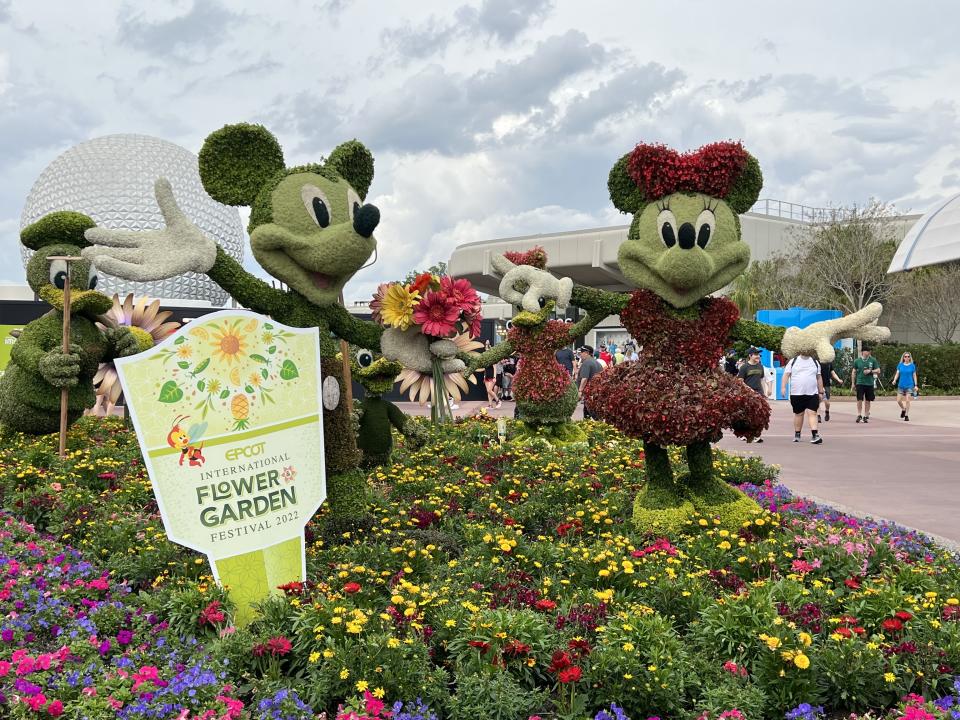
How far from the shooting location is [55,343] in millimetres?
7586

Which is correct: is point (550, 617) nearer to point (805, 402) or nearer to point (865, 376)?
point (805, 402)

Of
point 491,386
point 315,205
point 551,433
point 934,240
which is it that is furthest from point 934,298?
point 315,205

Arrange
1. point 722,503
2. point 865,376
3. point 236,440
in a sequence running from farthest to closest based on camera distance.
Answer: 1. point 865,376
2. point 722,503
3. point 236,440

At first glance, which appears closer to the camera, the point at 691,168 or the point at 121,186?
the point at 691,168

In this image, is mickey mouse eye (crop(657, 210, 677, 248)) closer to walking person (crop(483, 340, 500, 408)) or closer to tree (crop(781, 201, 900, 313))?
walking person (crop(483, 340, 500, 408))

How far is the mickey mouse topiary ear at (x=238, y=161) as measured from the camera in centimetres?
472

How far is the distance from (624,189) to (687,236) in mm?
781

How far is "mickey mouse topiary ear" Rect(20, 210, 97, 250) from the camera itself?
24.2 ft

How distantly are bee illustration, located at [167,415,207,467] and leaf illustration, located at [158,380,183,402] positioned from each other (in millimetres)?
93

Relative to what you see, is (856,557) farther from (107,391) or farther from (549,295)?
(107,391)

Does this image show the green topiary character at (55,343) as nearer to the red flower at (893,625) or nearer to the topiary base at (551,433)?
the topiary base at (551,433)

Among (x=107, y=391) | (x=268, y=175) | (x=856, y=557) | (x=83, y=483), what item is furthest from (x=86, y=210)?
(x=856, y=557)

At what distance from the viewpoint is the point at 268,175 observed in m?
4.75

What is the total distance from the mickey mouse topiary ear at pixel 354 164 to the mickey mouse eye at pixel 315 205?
354mm
